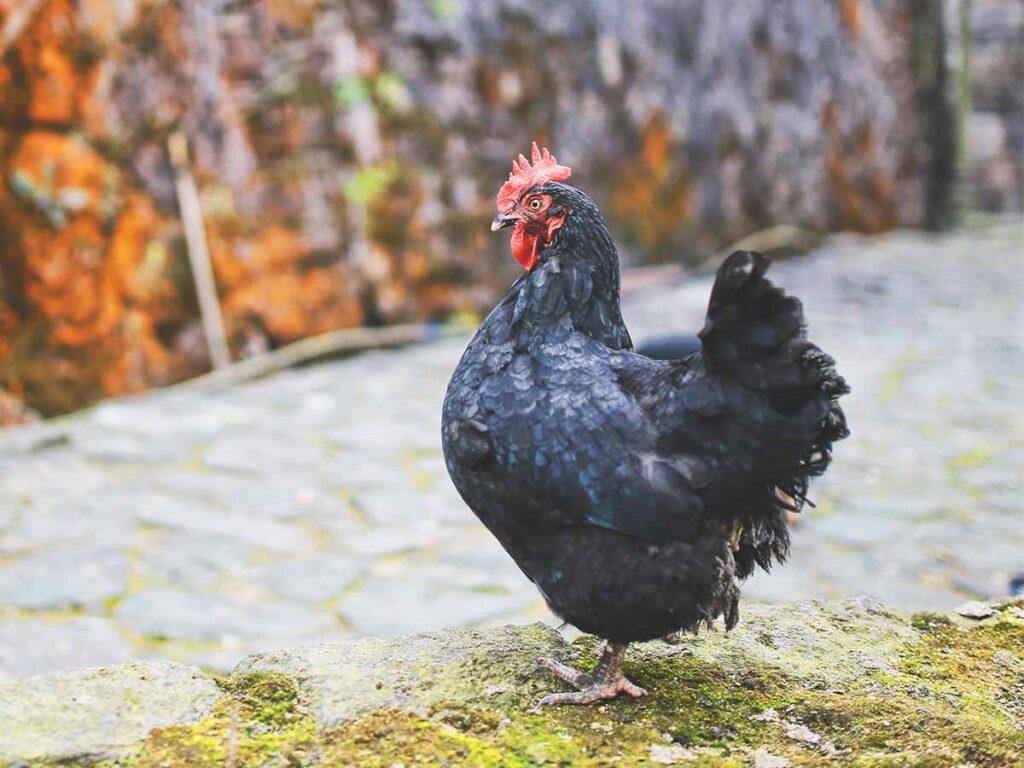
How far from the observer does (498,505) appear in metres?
2.23

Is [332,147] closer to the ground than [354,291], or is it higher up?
higher up

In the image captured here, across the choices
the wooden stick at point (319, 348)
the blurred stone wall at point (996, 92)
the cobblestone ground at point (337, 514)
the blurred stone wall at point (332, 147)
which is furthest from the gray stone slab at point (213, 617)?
the blurred stone wall at point (996, 92)

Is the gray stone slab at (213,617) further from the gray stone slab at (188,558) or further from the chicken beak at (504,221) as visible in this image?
the chicken beak at (504,221)

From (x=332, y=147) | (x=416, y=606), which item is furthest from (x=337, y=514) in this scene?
(x=332, y=147)

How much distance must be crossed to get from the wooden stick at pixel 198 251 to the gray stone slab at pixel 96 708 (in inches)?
182

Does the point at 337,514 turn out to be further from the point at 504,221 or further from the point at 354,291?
the point at 354,291

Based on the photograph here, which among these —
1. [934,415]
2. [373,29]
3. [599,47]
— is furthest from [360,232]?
[934,415]

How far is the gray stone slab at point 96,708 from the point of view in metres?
1.91

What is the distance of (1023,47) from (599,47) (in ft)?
23.8

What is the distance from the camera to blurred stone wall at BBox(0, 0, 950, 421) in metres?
5.89

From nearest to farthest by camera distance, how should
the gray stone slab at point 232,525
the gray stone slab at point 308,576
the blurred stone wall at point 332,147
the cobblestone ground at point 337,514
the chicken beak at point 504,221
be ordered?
the chicken beak at point 504,221 < the cobblestone ground at point 337,514 < the gray stone slab at point 308,576 < the gray stone slab at point 232,525 < the blurred stone wall at point 332,147

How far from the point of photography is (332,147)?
23.4ft

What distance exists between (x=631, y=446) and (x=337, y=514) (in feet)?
9.04

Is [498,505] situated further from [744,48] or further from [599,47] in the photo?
[744,48]
